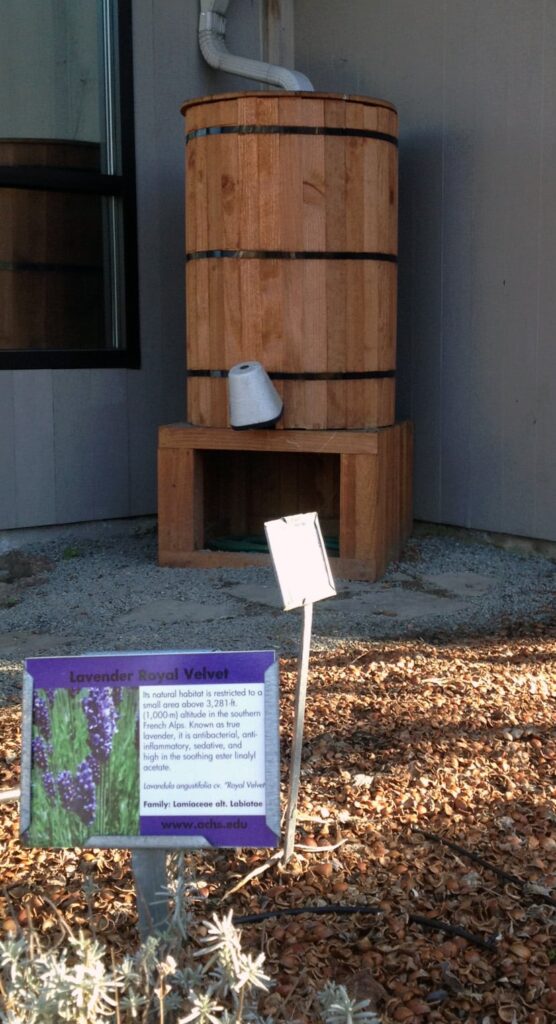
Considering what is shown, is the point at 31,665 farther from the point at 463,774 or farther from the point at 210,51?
the point at 210,51

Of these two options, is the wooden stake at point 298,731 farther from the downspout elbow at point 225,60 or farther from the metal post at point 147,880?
the downspout elbow at point 225,60

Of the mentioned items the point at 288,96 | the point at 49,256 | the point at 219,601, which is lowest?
the point at 219,601

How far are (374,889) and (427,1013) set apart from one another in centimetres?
38

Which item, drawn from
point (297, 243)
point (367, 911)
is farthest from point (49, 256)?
point (367, 911)

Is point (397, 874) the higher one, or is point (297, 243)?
point (297, 243)

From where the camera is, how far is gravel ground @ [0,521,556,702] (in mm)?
4344

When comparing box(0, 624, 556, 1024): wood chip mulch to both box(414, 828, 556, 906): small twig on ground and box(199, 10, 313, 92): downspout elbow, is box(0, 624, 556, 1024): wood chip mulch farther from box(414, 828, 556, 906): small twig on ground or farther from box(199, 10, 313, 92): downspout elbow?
box(199, 10, 313, 92): downspout elbow

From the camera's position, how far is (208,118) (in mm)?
5227

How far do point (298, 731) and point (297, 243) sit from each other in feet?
10.8

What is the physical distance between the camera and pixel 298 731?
7.50 feet

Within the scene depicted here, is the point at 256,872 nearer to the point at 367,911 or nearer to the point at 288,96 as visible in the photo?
the point at 367,911

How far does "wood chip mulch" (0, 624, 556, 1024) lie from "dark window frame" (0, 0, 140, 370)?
9.76ft

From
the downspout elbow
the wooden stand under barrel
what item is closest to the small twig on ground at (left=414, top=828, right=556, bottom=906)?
the wooden stand under barrel

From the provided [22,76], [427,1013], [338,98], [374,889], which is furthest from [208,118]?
[427,1013]
